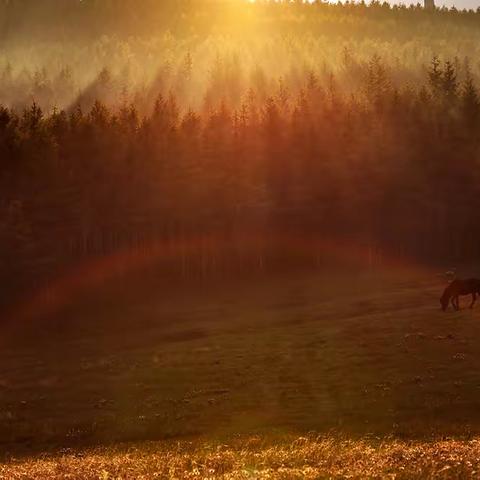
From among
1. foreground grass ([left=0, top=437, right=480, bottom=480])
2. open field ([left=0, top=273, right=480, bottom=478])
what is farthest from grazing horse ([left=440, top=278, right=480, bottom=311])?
foreground grass ([left=0, top=437, right=480, bottom=480])

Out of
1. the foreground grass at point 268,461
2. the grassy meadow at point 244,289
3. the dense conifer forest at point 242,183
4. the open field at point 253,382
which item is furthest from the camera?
the dense conifer forest at point 242,183

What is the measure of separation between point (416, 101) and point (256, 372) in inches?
3166

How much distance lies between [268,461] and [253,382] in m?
15.9

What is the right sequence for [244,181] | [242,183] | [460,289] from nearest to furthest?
[460,289] → [242,183] → [244,181]

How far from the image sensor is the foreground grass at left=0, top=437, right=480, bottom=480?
63.2 feet

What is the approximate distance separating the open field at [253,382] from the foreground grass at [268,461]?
0.18m

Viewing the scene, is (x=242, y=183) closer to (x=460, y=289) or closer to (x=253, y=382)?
(x=460, y=289)

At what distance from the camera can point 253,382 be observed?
38.4 m

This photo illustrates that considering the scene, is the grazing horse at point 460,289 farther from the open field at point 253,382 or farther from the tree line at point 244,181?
the tree line at point 244,181

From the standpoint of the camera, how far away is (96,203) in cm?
9450

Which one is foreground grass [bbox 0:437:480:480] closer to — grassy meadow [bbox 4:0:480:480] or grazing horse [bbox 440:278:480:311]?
grassy meadow [bbox 4:0:480:480]

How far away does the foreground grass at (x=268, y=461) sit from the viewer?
19250mm

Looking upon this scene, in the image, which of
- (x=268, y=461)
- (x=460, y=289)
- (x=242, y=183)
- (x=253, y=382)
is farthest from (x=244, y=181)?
(x=268, y=461)

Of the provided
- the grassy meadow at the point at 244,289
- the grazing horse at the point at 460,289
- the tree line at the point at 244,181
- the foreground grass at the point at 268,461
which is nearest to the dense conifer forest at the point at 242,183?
the tree line at the point at 244,181
